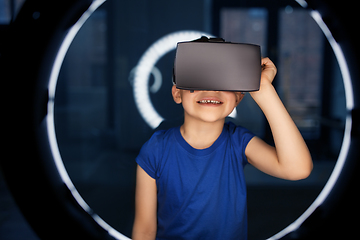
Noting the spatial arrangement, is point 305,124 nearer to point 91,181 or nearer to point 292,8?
point 292,8

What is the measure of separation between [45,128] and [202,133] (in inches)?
19.0

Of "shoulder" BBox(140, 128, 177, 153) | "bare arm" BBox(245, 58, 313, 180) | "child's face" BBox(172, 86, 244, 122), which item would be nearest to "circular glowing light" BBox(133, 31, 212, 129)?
"shoulder" BBox(140, 128, 177, 153)

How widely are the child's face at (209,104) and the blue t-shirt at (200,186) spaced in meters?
0.12

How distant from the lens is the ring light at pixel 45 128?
32.4 inches

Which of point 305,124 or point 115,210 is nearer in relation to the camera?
point 115,210

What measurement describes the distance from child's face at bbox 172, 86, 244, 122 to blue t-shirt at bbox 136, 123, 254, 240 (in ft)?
0.40

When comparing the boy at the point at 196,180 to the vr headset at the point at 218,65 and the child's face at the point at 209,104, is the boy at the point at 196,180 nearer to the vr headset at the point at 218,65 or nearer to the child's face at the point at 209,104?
the child's face at the point at 209,104

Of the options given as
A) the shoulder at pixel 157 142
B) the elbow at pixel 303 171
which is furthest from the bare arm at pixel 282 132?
the shoulder at pixel 157 142

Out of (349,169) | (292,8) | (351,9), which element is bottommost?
(349,169)

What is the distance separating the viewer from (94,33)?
13.9 feet

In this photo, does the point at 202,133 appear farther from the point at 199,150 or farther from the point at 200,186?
the point at 200,186

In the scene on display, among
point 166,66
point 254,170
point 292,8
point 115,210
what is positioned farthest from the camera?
point 292,8

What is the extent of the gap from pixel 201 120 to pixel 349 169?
461 mm

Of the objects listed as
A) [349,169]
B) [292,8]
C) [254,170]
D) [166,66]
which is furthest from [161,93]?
[292,8]
